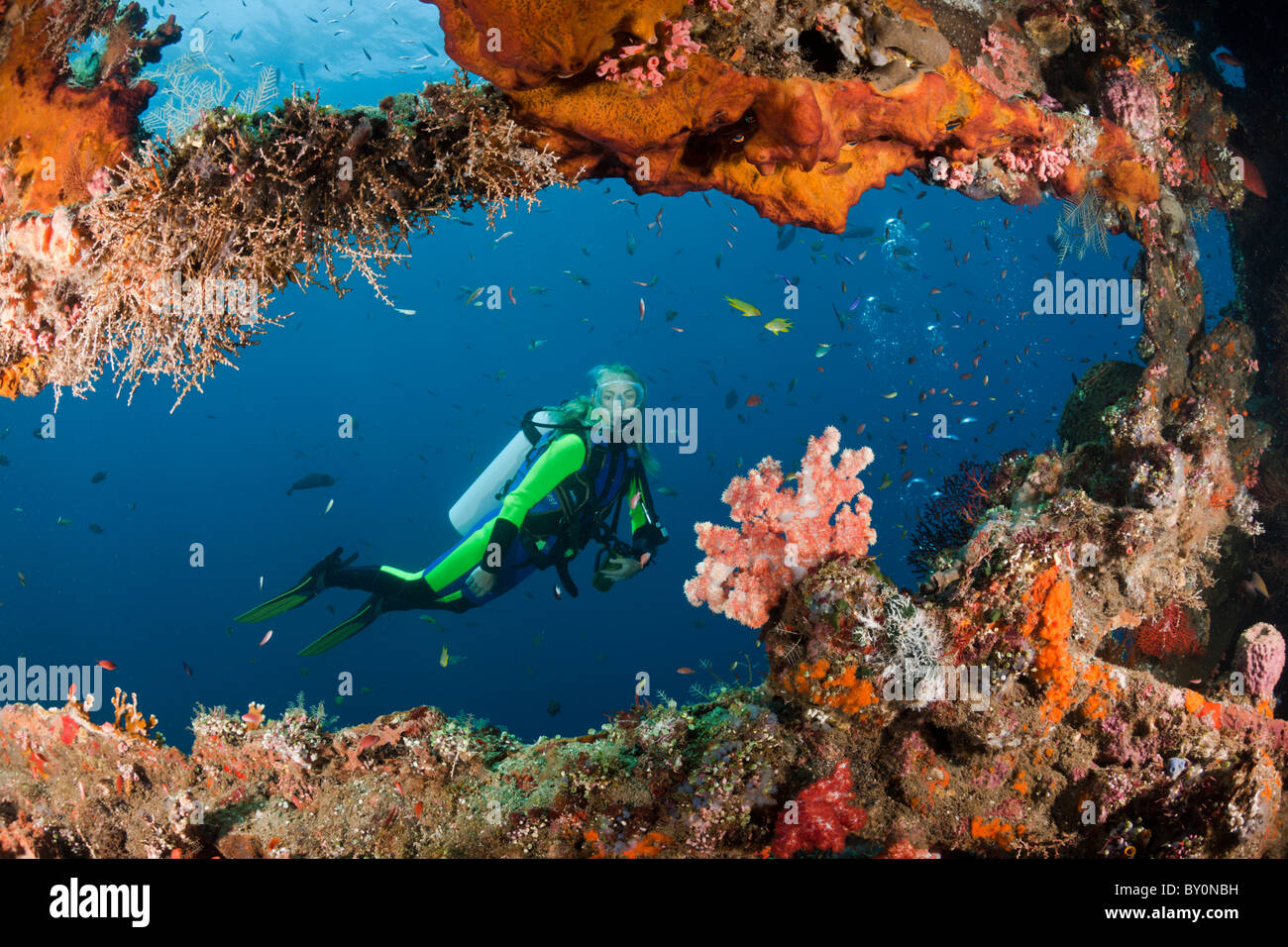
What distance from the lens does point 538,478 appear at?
8031 millimetres

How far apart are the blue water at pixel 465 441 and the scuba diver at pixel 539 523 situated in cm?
3253

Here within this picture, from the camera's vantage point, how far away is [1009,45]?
5629mm

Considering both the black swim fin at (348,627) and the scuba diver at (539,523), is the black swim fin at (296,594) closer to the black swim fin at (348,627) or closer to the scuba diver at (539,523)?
the scuba diver at (539,523)

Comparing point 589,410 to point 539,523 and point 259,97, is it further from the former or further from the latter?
point 259,97

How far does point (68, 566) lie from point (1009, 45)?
256ft

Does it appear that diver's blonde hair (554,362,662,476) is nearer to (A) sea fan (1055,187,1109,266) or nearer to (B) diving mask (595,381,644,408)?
(B) diving mask (595,381,644,408)

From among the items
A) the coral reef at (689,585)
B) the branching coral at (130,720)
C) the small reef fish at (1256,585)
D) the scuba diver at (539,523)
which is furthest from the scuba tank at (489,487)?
the small reef fish at (1256,585)

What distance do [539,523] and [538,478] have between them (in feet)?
1.94

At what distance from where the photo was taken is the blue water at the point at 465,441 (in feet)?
147

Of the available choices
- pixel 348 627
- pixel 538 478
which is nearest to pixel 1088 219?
pixel 538 478

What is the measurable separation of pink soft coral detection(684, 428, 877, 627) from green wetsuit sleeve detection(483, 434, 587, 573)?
3719mm

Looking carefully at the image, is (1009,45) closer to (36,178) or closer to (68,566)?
(36,178)

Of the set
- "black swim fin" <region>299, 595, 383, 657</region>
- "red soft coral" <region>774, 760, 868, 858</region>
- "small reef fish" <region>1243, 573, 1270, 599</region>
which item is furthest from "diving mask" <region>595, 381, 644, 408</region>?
"small reef fish" <region>1243, 573, 1270, 599</region>

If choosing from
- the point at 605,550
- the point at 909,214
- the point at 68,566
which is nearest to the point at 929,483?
the point at 909,214
